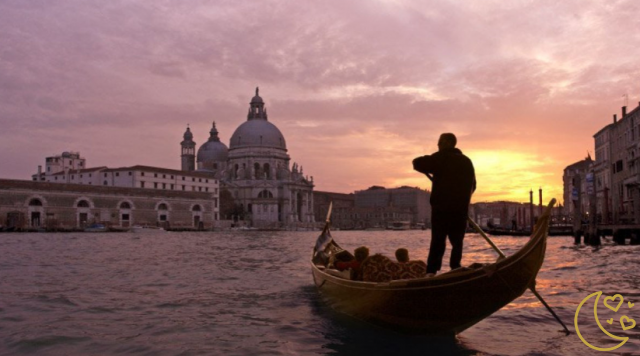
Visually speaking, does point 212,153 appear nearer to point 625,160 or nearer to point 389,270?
A: point 625,160

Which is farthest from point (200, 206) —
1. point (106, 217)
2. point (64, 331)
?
point (64, 331)

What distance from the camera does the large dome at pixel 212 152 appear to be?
12006 centimetres

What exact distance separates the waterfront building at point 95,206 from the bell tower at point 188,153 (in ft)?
124

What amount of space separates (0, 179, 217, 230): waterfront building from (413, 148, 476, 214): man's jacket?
200ft

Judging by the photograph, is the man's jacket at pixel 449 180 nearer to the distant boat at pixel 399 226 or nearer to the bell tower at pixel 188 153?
the distant boat at pixel 399 226

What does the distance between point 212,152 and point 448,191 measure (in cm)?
11650

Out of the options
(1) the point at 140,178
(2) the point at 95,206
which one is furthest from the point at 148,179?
(2) the point at 95,206

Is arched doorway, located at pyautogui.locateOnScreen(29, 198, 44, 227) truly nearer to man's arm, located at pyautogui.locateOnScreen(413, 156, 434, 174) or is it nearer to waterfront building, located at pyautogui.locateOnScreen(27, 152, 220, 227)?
waterfront building, located at pyautogui.locateOnScreen(27, 152, 220, 227)

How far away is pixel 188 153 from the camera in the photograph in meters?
121

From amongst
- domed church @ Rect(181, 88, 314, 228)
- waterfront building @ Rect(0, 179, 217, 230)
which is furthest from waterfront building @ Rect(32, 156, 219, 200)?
domed church @ Rect(181, 88, 314, 228)

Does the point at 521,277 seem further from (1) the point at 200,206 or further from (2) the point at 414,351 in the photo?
(1) the point at 200,206

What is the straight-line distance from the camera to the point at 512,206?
174500 mm

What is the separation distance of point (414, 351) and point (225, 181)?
10539 cm

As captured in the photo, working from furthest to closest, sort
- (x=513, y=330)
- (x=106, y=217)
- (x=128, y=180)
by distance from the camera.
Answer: (x=128, y=180) < (x=106, y=217) < (x=513, y=330)
